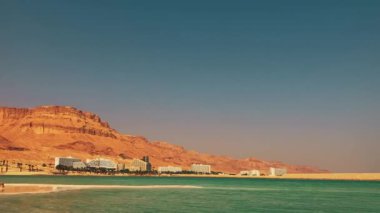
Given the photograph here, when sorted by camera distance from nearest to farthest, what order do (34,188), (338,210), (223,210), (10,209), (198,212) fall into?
(10,209) < (198,212) < (223,210) < (338,210) < (34,188)

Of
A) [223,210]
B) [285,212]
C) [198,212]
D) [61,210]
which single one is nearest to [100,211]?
[61,210]

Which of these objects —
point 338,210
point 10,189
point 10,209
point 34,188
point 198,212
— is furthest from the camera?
point 34,188

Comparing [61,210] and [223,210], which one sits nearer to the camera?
[61,210]

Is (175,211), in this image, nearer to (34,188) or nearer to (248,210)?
(248,210)

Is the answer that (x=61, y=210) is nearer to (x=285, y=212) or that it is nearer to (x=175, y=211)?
(x=175, y=211)

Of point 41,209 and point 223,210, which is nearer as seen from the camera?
point 41,209

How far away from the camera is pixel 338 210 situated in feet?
214

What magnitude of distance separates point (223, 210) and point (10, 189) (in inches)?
1779

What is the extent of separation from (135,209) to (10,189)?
1450 inches

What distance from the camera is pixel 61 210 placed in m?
54.8

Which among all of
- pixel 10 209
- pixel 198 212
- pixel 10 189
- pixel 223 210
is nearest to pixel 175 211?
pixel 198 212

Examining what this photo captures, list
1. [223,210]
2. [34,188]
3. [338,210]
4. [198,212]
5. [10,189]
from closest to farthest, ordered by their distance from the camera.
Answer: [198,212] < [223,210] < [338,210] < [10,189] < [34,188]

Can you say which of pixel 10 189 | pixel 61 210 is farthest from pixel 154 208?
pixel 10 189

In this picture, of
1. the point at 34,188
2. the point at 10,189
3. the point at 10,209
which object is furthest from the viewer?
the point at 34,188
